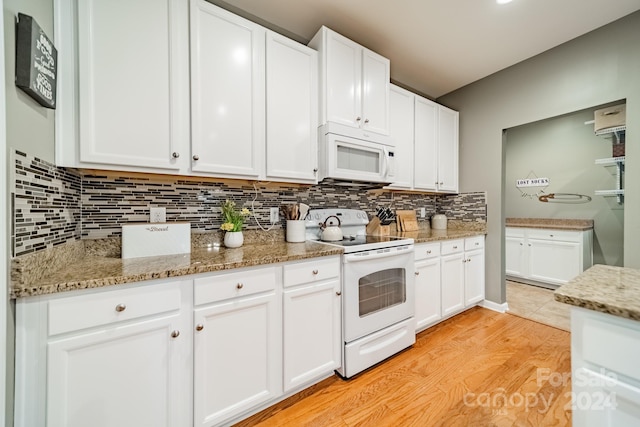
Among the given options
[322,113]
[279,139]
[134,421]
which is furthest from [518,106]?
[134,421]

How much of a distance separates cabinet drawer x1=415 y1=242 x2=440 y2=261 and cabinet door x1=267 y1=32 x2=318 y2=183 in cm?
112

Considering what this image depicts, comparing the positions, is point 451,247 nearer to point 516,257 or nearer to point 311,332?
point 311,332

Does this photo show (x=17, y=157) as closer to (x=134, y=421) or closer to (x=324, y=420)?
(x=134, y=421)

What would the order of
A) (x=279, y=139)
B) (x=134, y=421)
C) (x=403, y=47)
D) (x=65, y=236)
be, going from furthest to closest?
(x=403, y=47) < (x=279, y=139) < (x=65, y=236) < (x=134, y=421)

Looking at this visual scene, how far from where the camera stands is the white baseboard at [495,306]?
8.86 feet

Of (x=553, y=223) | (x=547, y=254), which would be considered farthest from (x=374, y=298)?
(x=553, y=223)

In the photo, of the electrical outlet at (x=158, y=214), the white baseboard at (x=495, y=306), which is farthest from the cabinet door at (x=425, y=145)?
the electrical outlet at (x=158, y=214)

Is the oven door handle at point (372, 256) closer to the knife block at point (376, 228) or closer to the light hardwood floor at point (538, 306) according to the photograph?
the knife block at point (376, 228)

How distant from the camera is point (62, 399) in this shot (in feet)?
2.93

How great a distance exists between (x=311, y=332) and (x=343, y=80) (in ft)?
6.10

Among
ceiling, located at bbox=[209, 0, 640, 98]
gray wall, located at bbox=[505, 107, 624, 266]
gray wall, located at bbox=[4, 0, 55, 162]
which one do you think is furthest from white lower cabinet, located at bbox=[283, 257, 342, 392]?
gray wall, located at bbox=[505, 107, 624, 266]

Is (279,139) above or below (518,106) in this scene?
below

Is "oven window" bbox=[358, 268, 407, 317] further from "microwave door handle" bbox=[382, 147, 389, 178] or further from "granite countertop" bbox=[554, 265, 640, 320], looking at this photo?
"granite countertop" bbox=[554, 265, 640, 320]

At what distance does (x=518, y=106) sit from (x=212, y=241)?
3.22 m
